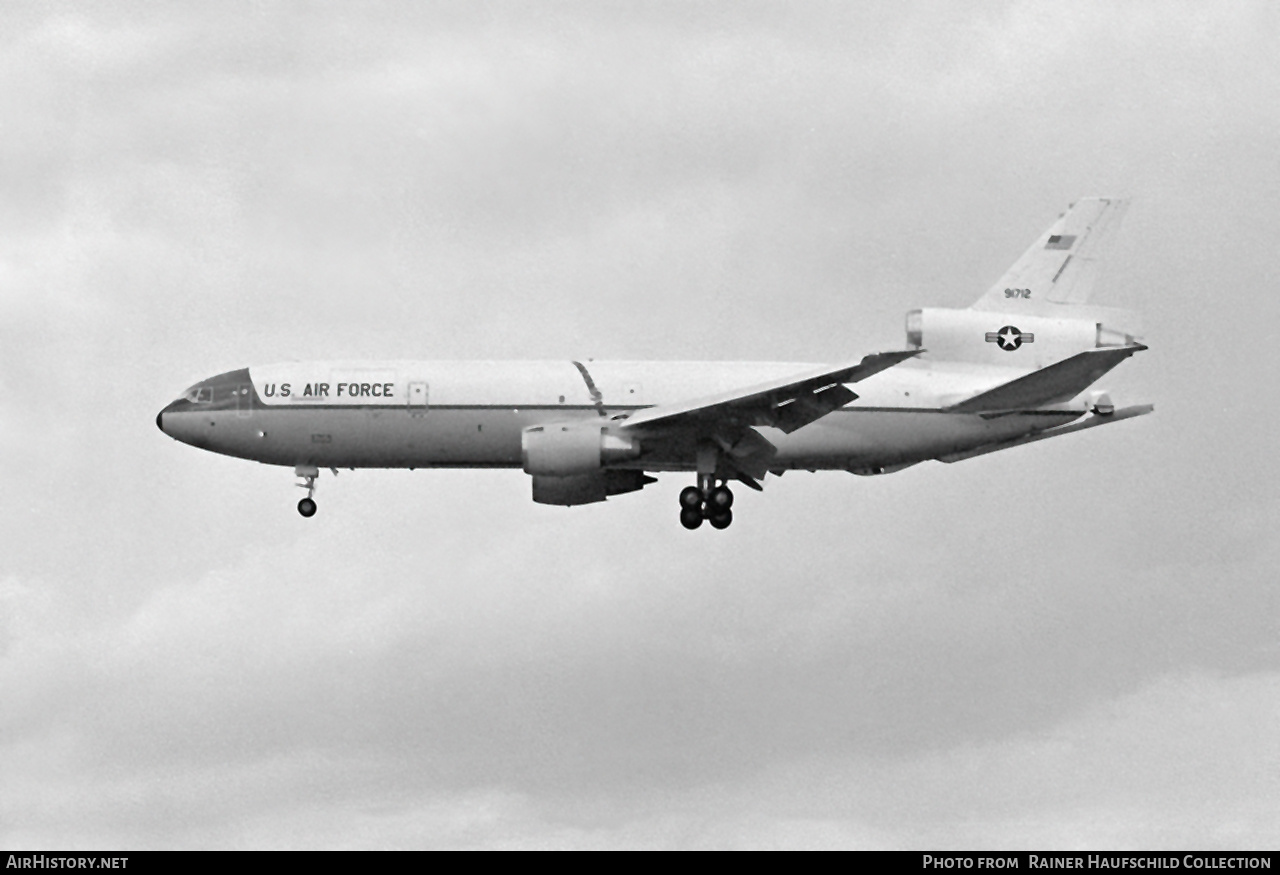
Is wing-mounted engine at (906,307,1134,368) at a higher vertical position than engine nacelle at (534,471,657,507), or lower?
higher

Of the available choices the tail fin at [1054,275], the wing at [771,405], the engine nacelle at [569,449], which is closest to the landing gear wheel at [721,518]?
the wing at [771,405]

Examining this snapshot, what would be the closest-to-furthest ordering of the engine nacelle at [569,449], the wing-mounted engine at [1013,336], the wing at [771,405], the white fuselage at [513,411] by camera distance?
the wing at [771,405], the engine nacelle at [569,449], the white fuselage at [513,411], the wing-mounted engine at [1013,336]

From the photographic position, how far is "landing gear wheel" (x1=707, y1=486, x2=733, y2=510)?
58312 mm

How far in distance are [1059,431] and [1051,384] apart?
2414mm

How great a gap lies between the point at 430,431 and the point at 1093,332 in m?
18.1

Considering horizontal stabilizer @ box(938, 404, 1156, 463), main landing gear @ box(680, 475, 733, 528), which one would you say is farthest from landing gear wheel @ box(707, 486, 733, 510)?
horizontal stabilizer @ box(938, 404, 1156, 463)

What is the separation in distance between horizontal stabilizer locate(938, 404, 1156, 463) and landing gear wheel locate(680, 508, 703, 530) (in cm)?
708

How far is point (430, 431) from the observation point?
193ft

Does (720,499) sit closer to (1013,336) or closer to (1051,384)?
(1051,384)

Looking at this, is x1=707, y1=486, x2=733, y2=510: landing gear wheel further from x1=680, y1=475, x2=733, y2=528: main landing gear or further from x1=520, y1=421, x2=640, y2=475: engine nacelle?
x1=520, y1=421, x2=640, y2=475: engine nacelle

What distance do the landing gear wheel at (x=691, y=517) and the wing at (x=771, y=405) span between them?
260cm

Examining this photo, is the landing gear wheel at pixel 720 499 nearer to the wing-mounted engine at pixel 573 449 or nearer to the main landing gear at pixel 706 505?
the main landing gear at pixel 706 505

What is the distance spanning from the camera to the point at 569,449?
56500 millimetres

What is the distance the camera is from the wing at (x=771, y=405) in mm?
54844
